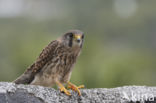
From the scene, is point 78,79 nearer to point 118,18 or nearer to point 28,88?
point 28,88

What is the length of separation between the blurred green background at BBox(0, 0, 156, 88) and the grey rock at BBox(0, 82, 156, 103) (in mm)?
3491

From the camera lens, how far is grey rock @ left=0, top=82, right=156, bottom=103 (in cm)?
326

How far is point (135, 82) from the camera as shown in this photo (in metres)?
7.79

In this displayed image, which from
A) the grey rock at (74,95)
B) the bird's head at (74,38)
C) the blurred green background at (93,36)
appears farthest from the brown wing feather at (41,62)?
the blurred green background at (93,36)

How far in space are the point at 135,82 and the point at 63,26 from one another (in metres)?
16.6

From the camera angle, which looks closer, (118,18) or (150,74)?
(150,74)

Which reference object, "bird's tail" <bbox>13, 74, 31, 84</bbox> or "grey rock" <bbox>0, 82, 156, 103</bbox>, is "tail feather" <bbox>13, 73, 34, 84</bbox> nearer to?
"bird's tail" <bbox>13, 74, 31, 84</bbox>

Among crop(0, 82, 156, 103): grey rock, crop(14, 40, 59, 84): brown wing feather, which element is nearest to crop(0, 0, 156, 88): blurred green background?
crop(14, 40, 59, 84): brown wing feather

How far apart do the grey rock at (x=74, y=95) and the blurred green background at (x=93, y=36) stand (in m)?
3.49

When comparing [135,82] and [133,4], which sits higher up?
[133,4]

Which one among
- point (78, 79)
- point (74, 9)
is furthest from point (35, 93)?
point (74, 9)

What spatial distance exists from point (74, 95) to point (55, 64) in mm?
696

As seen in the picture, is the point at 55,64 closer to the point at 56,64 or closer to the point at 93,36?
the point at 56,64

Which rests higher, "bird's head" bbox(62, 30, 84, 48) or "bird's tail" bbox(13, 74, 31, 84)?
"bird's head" bbox(62, 30, 84, 48)
